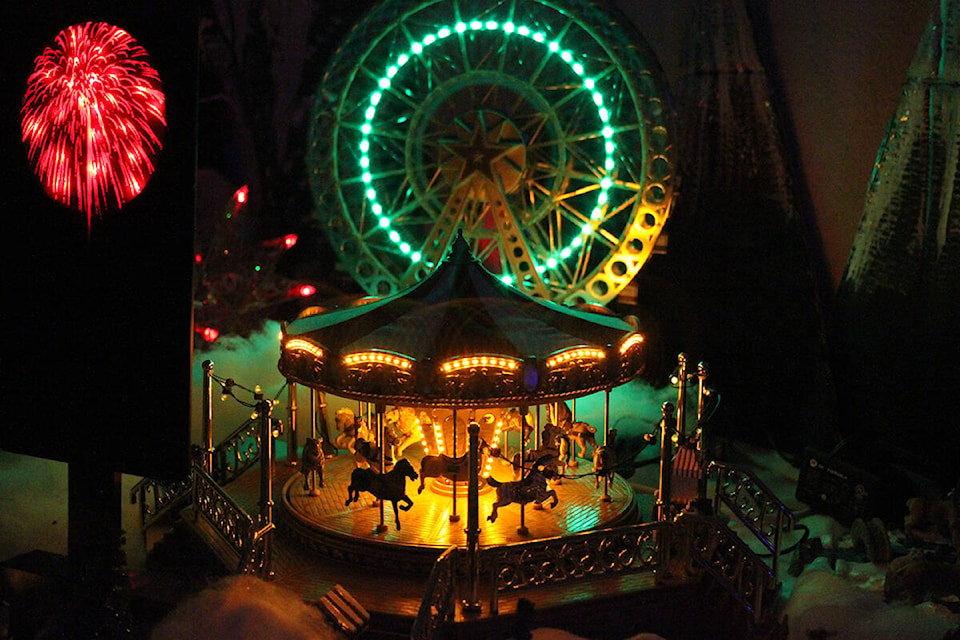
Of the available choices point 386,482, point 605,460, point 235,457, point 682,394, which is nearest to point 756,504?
point 682,394

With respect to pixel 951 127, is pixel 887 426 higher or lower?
lower

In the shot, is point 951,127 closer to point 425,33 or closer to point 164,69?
point 425,33

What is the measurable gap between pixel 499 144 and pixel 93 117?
4.05 metres

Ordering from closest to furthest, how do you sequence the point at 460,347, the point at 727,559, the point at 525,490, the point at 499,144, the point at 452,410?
the point at 727,559 < the point at 525,490 < the point at 460,347 < the point at 452,410 < the point at 499,144

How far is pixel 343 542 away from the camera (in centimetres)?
695

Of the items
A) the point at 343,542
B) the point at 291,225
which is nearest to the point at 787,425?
the point at 343,542

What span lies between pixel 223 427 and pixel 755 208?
558 cm

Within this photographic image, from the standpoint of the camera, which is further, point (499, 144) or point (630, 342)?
point (499, 144)

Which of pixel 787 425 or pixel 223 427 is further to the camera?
pixel 223 427

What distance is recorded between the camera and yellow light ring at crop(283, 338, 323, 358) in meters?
7.20

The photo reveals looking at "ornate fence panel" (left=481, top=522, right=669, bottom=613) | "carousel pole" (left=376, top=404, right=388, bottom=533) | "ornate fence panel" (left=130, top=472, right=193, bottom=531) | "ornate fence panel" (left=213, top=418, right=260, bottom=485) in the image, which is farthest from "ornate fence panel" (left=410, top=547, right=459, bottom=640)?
"ornate fence panel" (left=213, top=418, right=260, bottom=485)

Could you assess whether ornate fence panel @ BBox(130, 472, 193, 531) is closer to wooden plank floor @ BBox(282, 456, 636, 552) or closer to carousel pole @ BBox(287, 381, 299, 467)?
wooden plank floor @ BBox(282, 456, 636, 552)

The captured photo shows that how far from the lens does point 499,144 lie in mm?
8977

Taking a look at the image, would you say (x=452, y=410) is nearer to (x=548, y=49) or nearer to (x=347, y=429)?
(x=347, y=429)
